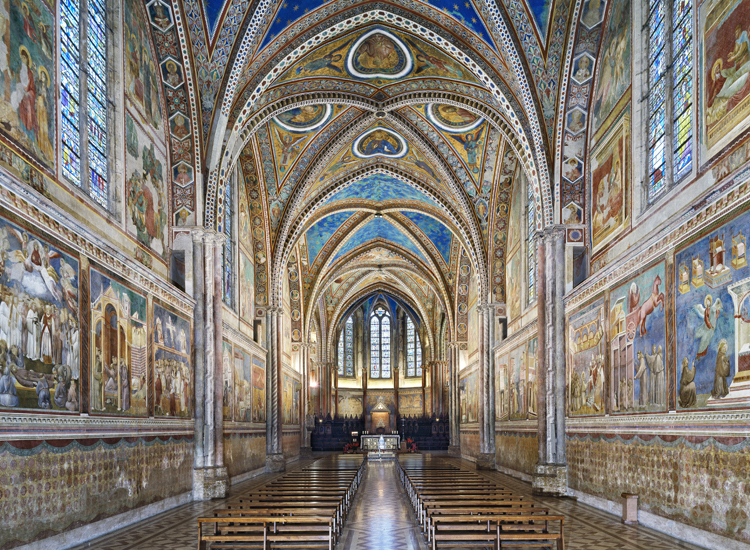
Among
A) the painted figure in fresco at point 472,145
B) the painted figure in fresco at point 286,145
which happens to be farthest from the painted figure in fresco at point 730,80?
the painted figure in fresco at point 286,145

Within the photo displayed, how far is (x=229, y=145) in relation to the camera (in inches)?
712

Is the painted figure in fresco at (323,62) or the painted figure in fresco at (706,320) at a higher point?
the painted figure in fresco at (323,62)

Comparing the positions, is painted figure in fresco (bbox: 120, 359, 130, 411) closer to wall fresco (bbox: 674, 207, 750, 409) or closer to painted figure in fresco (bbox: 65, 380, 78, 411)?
painted figure in fresco (bbox: 65, 380, 78, 411)

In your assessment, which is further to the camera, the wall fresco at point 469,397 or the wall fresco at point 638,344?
the wall fresco at point 469,397

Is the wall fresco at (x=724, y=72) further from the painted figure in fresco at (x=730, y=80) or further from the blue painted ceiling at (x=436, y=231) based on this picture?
the blue painted ceiling at (x=436, y=231)

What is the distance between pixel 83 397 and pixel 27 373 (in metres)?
1.90

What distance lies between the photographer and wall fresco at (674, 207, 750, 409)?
29.1ft

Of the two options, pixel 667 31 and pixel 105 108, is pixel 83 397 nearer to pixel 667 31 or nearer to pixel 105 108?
pixel 105 108

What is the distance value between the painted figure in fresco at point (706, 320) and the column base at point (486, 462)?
18.2 metres

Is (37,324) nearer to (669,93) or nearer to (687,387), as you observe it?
(687,387)

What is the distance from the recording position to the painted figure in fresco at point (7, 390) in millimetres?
8484

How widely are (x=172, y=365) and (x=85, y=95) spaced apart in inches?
258

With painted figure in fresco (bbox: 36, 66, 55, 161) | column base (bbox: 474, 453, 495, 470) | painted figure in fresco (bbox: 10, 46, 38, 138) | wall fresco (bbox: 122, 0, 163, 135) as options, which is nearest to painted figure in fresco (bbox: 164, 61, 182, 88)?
wall fresco (bbox: 122, 0, 163, 135)

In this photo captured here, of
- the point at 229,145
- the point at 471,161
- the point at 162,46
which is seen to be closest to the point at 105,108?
the point at 162,46
